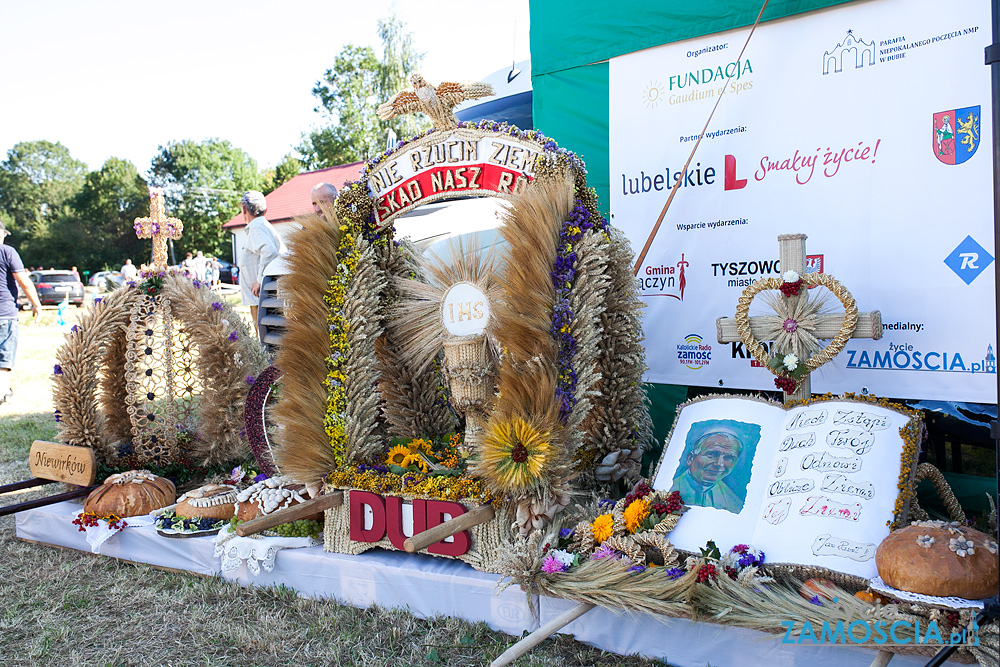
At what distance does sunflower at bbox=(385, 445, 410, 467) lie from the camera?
3.23m

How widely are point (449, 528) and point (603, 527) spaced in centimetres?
60

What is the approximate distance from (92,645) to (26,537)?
1.59 meters

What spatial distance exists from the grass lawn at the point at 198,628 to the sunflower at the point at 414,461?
642mm

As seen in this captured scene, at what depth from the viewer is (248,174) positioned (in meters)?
59.2

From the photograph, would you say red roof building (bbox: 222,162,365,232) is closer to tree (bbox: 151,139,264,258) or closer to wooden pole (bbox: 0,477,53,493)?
tree (bbox: 151,139,264,258)

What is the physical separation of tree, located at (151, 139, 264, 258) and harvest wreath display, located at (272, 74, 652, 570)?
45881 mm

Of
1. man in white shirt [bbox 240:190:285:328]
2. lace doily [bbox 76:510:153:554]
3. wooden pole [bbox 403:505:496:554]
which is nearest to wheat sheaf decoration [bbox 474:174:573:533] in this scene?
wooden pole [bbox 403:505:496:554]

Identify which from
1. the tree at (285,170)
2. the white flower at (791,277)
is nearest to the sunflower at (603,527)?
the white flower at (791,277)

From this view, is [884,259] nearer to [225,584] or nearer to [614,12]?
[614,12]

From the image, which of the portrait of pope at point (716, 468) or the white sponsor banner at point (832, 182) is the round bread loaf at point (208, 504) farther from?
the white sponsor banner at point (832, 182)

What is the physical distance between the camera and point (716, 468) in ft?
8.94

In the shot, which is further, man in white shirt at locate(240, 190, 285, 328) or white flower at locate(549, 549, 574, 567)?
man in white shirt at locate(240, 190, 285, 328)

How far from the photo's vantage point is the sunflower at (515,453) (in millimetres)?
2543

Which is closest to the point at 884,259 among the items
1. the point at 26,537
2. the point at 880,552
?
the point at 880,552
